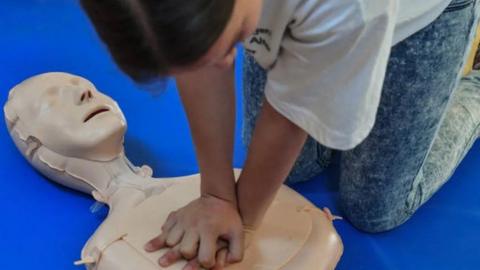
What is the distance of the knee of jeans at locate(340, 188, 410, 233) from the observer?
94cm

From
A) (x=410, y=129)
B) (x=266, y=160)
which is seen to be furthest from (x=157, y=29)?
(x=410, y=129)

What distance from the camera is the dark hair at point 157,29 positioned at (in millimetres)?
436

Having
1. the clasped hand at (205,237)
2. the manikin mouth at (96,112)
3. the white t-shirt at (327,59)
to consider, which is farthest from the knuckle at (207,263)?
the manikin mouth at (96,112)

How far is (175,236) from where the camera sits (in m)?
0.79

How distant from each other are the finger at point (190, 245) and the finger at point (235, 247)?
4 cm

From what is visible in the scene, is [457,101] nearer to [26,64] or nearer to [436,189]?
[436,189]

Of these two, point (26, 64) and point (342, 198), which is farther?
point (26, 64)

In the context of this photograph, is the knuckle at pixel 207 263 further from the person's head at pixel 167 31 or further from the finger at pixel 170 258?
the person's head at pixel 167 31

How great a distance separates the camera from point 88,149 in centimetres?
94

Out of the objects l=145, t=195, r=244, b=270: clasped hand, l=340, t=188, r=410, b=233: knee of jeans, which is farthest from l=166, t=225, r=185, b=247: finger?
l=340, t=188, r=410, b=233: knee of jeans

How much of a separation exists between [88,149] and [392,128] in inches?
18.1

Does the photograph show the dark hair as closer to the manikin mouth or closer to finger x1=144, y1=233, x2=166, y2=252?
finger x1=144, y1=233, x2=166, y2=252

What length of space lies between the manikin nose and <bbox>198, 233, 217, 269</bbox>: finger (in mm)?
349

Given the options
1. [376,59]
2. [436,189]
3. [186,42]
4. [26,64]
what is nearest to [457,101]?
[436,189]
